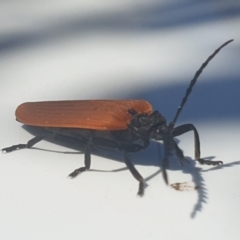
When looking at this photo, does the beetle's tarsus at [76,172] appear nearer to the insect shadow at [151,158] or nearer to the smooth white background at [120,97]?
the smooth white background at [120,97]

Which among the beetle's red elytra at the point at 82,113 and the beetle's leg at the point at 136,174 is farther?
the beetle's red elytra at the point at 82,113

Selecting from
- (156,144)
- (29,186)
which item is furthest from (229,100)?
(29,186)

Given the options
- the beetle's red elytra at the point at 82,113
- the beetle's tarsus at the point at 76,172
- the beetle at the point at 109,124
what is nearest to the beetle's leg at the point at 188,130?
the beetle at the point at 109,124

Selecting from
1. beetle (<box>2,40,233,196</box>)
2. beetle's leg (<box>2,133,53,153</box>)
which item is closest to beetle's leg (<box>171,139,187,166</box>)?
beetle (<box>2,40,233,196</box>)

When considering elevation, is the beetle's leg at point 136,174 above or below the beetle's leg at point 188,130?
below

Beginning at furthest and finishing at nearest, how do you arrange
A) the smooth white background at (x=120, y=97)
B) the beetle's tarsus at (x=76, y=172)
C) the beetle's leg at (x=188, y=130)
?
1. the beetle's leg at (x=188, y=130)
2. the beetle's tarsus at (x=76, y=172)
3. the smooth white background at (x=120, y=97)

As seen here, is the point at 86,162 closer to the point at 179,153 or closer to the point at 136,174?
the point at 136,174

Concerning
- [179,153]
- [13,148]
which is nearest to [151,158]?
[179,153]

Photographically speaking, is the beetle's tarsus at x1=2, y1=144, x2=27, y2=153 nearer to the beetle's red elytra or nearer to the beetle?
the beetle
